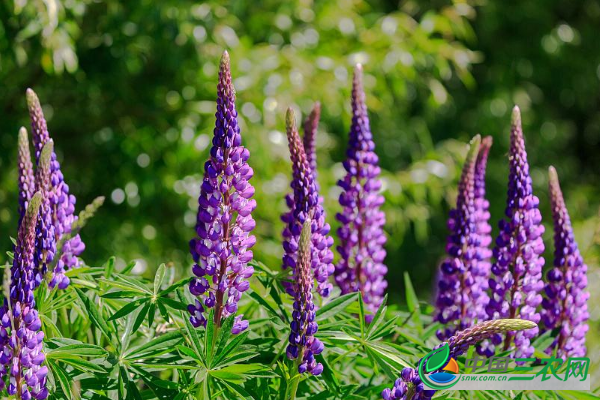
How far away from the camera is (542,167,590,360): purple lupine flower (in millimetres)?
2188

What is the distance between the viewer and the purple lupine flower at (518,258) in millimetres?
2068

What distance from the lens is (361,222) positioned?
238cm

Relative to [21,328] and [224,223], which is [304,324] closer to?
[224,223]

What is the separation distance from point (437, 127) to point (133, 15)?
4528mm

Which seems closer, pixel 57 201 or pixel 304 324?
pixel 304 324

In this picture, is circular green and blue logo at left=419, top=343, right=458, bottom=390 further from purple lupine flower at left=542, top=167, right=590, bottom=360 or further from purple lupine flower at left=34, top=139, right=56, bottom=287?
purple lupine flower at left=34, top=139, right=56, bottom=287

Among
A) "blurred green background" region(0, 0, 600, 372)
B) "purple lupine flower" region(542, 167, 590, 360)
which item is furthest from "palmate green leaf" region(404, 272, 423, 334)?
"blurred green background" region(0, 0, 600, 372)

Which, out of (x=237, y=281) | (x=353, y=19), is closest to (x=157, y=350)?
(x=237, y=281)

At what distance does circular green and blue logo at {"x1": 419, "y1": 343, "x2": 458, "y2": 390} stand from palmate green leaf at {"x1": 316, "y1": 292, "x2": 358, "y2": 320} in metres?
0.31

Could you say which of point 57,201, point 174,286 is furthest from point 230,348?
point 57,201

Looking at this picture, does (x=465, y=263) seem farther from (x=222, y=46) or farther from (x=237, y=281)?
(x=222, y=46)

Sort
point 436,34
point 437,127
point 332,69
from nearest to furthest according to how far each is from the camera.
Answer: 1. point 332,69
2. point 437,127
3. point 436,34

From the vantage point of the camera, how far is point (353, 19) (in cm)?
619

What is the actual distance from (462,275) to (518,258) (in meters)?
0.19
